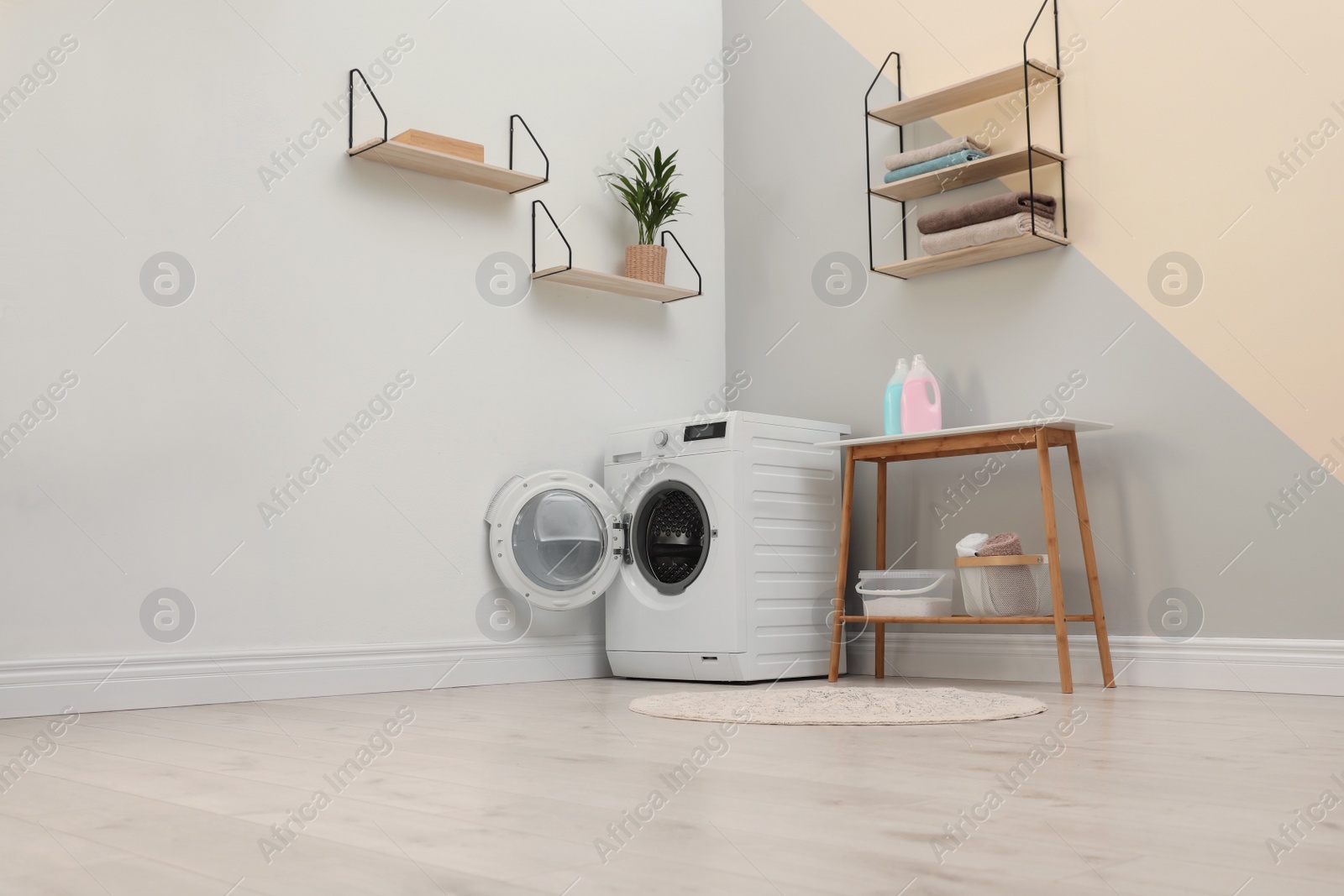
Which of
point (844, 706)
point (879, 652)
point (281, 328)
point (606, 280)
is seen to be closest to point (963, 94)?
point (606, 280)

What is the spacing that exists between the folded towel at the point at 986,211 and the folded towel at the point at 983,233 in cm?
2

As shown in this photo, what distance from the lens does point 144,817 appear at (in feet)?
4.89

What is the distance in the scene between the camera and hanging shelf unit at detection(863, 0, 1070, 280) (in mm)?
3445

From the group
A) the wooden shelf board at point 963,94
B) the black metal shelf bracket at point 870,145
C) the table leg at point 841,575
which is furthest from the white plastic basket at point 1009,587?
the wooden shelf board at point 963,94

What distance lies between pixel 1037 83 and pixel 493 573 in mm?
2305

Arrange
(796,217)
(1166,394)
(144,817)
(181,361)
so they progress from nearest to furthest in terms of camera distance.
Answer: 1. (144,817)
2. (181,361)
3. (1166,394)
4. (796,217)

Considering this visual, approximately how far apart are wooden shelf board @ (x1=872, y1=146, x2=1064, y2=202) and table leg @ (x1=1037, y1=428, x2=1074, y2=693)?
907 millimetres

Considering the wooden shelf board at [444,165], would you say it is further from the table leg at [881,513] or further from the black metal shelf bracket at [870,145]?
the table leg at [881,513]

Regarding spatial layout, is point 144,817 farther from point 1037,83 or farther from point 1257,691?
point 1037,83

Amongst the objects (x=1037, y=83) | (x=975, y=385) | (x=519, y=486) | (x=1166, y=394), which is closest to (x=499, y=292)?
(x=519, y=486)

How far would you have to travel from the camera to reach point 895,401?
3580 mm

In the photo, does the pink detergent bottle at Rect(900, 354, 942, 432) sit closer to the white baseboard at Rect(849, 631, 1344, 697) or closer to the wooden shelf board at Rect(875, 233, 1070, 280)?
the wooden shelf board at Rect(875, 233, 1070, 280)

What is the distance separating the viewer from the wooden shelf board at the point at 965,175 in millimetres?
3475

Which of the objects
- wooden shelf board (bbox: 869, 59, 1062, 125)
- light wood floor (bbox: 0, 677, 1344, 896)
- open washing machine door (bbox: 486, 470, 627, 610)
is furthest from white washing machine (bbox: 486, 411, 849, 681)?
wooden shelf board (bbox: 869, 59, 1062, 125)
